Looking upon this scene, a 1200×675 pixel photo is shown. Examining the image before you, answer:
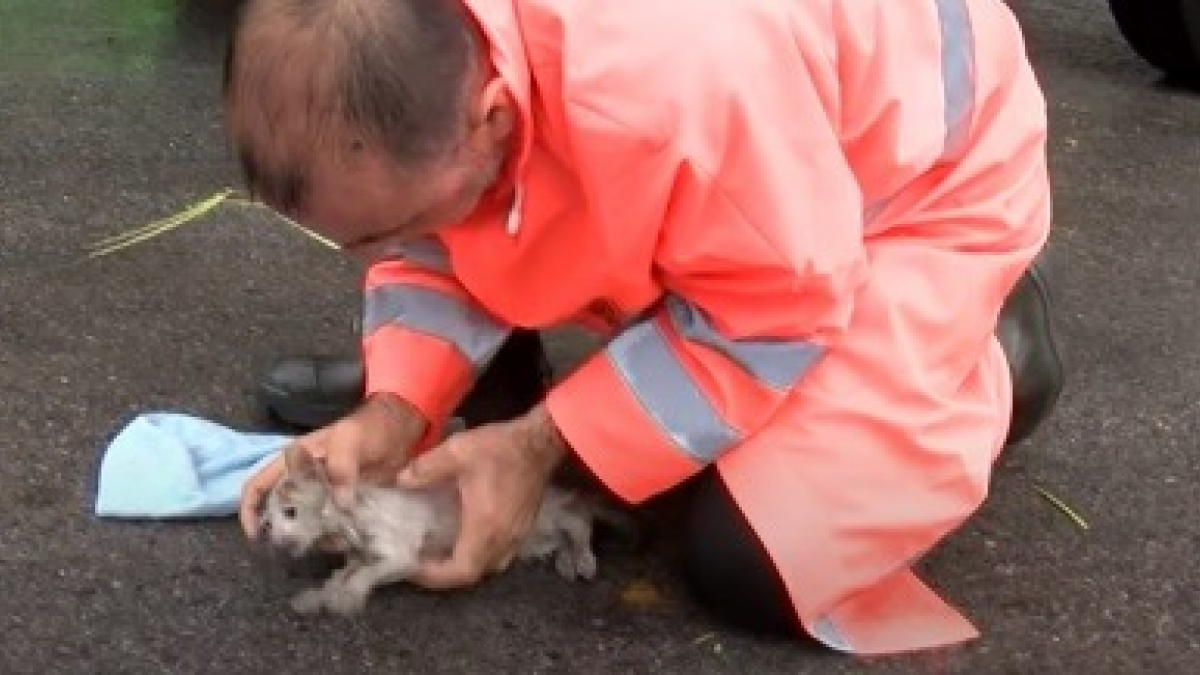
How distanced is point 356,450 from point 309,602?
0.09 meters

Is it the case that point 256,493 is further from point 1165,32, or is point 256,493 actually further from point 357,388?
point 1165,32

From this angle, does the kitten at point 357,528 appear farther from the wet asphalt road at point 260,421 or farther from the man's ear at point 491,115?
the man's ear at point 491,115

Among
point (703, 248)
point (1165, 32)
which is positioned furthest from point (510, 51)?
point (1165, 32)

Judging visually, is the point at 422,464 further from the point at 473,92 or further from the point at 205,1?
the point at 205,1

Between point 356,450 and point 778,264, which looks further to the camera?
point 356,450

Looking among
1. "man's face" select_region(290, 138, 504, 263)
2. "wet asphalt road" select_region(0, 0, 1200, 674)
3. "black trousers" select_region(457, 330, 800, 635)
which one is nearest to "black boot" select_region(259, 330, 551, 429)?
"wet asphalt road" select_region(0, 0, 1200, 674)

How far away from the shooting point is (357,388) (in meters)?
1.30

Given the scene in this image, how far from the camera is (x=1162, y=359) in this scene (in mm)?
1492

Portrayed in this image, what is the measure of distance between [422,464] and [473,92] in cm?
23

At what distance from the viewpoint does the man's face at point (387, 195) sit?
0.95 m

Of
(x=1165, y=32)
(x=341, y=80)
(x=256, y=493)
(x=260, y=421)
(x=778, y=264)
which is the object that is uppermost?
(x=341, y=80)

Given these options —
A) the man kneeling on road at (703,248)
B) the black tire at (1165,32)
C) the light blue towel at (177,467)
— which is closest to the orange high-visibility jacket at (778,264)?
the man kneeling on road at (703,248)

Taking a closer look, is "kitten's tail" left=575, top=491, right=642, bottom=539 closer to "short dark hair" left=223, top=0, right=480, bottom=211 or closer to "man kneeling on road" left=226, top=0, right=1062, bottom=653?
"man kneeling on road" left=226, top=0, right=1062, bottom=653

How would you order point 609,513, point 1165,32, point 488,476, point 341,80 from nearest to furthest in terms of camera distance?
1. point 341,80
2. point 488,476
3. point 609,513
4. point 1165,32
